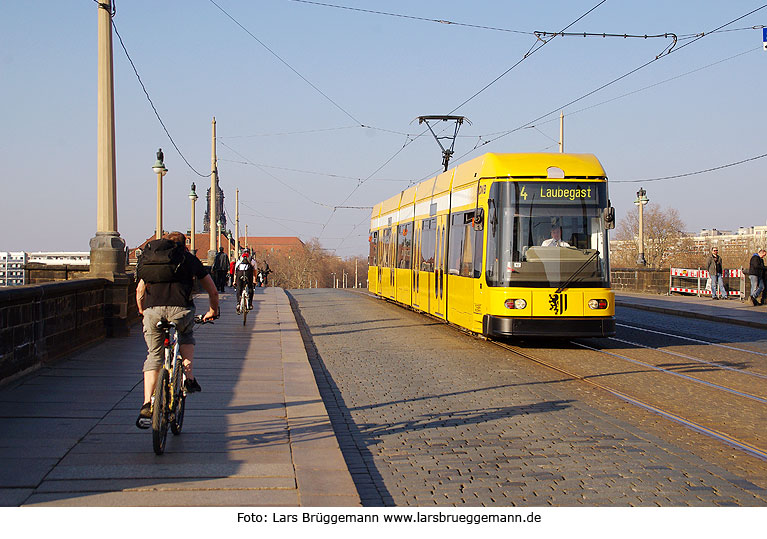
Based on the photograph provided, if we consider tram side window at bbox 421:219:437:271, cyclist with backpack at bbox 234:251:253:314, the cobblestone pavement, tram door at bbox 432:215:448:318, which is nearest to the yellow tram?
the cobblestone pavement

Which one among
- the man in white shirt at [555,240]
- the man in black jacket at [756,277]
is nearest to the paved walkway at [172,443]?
the man in white shirt at [555,240]

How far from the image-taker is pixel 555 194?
47.1 ft

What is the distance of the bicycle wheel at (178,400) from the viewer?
21.6 ft

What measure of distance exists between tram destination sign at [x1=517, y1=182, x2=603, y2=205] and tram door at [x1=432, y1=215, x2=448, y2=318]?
3.96 m

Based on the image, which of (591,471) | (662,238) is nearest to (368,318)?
(591,471)

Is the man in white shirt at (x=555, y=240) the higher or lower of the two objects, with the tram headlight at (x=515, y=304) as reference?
higher

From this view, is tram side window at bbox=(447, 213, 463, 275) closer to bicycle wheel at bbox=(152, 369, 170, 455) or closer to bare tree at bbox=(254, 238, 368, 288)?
bicycle wheel at bbox=(152, 369, 170, 455)

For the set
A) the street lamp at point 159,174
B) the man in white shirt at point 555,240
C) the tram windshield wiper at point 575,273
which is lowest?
the tram windshield wiper at point 575,273

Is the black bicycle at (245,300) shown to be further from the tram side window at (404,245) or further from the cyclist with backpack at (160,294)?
the cyclist with backpack at (160,294)

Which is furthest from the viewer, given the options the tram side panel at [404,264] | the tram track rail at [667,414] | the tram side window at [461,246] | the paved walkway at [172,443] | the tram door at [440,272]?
the tram side panel at [404,264]

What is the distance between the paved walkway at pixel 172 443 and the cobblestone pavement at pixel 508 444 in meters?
0.34

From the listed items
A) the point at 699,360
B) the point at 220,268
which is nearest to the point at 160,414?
the point at 699,360

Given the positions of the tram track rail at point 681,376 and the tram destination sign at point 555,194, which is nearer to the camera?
the tram track rail at point 681,376
